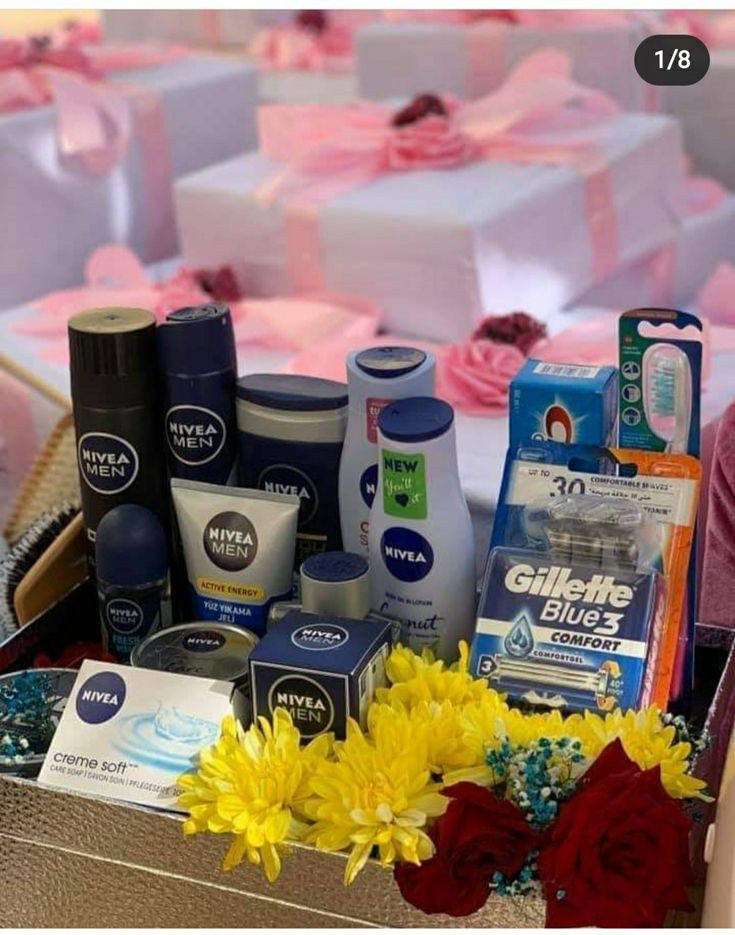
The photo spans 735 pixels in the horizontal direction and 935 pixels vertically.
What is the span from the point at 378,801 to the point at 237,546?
0.68ft

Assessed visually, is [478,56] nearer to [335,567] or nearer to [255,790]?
[335,567]

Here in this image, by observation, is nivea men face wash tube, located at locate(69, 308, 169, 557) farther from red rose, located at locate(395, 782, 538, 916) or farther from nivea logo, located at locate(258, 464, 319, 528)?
red rose, located at locate(395, 782, 538, 916)

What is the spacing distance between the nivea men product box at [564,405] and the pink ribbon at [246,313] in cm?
52

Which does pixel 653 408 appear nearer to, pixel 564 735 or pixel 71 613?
pixel 564 735

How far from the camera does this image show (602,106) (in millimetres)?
1529

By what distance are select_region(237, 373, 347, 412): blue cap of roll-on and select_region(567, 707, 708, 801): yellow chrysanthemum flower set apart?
265 millimetres

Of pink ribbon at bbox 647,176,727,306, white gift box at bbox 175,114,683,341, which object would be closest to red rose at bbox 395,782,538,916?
white gift box at bbox 175,114,683,341

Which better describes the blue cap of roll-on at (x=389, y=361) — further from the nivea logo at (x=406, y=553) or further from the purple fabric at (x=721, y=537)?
the purple fabric at (x=721, y=537)

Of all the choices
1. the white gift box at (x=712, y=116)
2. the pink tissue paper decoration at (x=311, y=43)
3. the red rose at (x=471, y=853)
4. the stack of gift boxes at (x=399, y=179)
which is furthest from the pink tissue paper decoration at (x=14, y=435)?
the pink tissue paper decoration at (x=311, y=43)

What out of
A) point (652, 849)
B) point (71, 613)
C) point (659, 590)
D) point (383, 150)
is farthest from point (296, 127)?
point (652, 849)

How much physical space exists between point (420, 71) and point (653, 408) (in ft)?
3.97

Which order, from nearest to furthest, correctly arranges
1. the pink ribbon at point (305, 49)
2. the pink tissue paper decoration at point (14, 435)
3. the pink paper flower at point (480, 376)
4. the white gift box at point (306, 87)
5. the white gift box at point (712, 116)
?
the pink paper flower at point (480, 376), the pink tissue paper decoration at point (14, 435), the white gift box at point (712, 116), the white gift box at point (306, 87), the pink ribbon at point (305, 49)

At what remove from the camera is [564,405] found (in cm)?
75

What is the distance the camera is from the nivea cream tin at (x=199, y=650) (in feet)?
Result: 2.51
